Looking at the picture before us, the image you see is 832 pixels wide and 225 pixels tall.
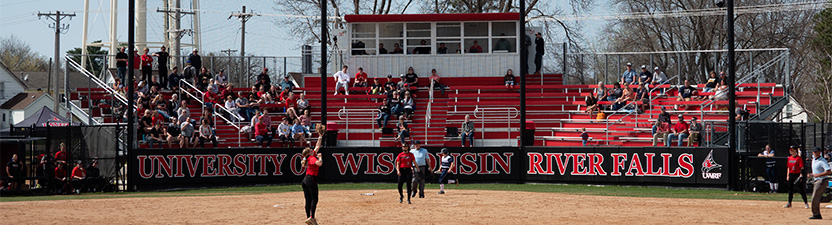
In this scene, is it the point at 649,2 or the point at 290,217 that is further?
the point at 649,2

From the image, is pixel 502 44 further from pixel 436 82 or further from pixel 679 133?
pixel 679 133

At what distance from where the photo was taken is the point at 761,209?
20.7m

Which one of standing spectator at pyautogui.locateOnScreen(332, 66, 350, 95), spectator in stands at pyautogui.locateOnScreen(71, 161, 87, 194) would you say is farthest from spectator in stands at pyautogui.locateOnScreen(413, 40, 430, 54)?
spectator in stands at pyautogui.locateOnScreen(71, 161, 87, 194)

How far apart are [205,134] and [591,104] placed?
43.4ft

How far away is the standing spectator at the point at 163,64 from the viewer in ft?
112

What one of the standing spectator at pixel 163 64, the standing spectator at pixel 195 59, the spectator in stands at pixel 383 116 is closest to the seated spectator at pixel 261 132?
the spectator in stands at pixel 383 116

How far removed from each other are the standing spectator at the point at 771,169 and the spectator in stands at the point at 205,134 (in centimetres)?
1645

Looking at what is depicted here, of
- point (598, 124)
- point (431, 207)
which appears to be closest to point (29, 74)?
point (598, 124)

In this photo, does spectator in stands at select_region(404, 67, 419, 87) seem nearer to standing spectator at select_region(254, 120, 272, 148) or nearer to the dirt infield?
standing spectator at select_region(254, 120, 272, 148)

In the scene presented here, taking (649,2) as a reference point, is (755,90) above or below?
below

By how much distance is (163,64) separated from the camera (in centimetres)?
3438

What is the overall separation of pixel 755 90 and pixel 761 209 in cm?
1307

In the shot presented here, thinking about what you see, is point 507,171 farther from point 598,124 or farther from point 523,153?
point 598,124

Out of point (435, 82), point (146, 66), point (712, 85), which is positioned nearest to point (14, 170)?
point (146, 66)
